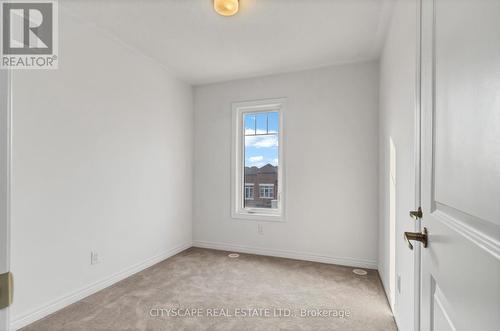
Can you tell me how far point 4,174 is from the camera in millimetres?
493

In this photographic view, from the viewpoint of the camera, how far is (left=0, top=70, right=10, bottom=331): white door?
1.59 ft

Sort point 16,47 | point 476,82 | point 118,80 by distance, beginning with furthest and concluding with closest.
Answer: point 118,80 → point 16,47 → point 476,82

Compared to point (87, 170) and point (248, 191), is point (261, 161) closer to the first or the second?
point (248, 191)

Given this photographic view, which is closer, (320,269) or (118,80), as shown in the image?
(118,80)

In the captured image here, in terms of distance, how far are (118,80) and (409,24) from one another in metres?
2.72

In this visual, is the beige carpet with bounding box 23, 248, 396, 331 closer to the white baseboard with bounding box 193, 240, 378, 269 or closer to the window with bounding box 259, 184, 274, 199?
the white baseboard with bounding box 193, 240, 378, 269

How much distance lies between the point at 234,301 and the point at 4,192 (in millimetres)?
2267

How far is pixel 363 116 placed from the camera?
10.8ft

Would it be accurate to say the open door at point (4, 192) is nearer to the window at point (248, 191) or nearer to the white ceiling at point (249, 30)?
the white ceiling at point (249, 30)

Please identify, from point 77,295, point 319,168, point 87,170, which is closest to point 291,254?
point 319,168

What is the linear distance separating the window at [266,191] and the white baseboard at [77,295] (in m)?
1.61

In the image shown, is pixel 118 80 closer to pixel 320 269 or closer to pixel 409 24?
pixel 409 24

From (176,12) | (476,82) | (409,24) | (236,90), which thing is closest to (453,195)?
(476,82)

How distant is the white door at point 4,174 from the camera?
0.48 metres
